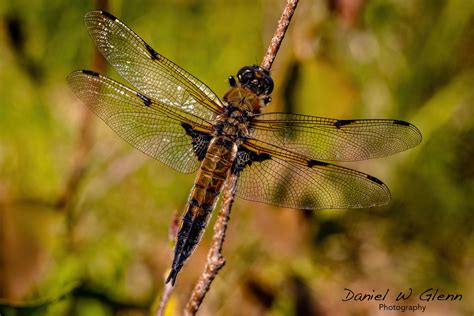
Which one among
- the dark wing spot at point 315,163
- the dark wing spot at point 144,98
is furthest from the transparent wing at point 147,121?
the dark wing spot at point 315,163

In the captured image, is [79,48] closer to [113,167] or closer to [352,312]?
[113,167]

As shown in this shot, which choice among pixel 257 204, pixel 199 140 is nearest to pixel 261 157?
pixel 199 140

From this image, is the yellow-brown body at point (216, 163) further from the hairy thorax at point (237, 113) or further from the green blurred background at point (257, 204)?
the green blurred background at point (257, 204)

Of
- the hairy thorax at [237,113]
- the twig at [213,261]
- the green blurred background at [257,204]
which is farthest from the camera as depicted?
the green blurred background at [257,204]

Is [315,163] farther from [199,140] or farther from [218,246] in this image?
[218,246]

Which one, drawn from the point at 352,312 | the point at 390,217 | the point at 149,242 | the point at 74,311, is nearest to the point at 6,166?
the point at 149,242

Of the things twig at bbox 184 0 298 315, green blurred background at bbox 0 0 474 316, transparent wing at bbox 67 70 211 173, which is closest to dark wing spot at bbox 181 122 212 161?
transparent wing at bbox 67 70 211 173
